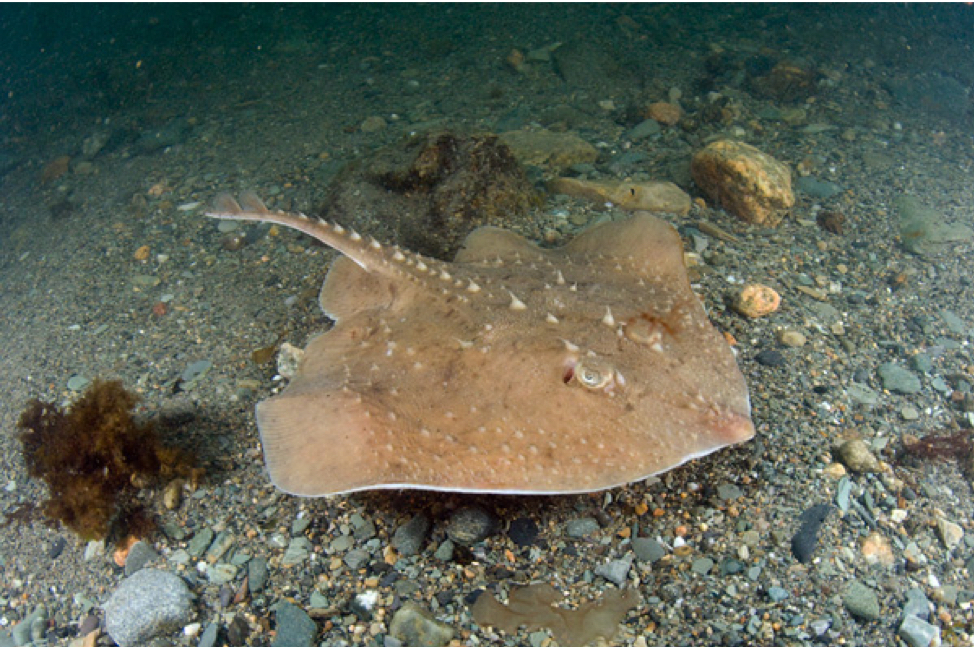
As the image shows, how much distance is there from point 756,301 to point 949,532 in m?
2.02

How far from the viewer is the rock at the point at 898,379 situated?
416cm

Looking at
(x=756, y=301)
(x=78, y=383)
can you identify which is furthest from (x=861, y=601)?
(x=78, y=383)

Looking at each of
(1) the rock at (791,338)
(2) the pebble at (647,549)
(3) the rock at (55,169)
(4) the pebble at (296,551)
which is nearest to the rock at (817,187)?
(1) the rock at (791,338)

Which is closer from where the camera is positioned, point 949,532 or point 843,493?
Result: point 949,532

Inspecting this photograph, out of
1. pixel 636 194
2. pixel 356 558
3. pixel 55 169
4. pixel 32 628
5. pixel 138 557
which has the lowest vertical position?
pixel 55 169

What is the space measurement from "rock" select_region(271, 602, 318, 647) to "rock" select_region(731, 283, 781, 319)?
389cm

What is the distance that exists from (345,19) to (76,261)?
8327 millimetres

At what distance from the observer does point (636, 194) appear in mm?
5996

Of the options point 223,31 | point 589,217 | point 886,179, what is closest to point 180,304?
point 589,217

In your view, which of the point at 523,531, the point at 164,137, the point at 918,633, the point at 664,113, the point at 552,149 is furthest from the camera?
the point at 164,137

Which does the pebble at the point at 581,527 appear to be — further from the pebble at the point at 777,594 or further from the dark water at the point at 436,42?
the dark water at the point at 436,42

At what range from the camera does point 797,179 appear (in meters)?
6.53

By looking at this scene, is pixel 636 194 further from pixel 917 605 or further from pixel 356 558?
pixel 356 558

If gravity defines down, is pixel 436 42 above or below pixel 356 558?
above
